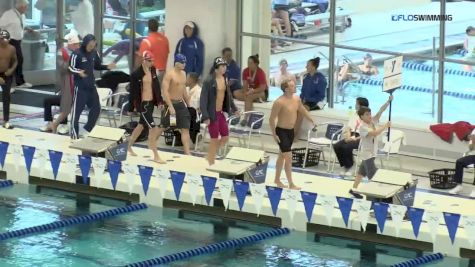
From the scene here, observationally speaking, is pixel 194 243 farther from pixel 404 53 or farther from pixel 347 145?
pixel 404 53

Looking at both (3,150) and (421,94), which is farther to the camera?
→ (421,94)

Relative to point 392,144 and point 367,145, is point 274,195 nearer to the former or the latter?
point 367,145

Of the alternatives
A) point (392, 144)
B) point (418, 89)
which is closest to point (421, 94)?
point (418, 89)

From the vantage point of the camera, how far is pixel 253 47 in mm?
19641

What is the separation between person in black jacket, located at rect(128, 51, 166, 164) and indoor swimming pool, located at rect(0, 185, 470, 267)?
1208 mm

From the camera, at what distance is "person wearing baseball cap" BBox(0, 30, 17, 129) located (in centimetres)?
1878

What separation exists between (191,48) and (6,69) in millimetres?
2489

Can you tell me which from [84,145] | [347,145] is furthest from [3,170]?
[347,145]

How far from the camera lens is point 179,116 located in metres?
16.9

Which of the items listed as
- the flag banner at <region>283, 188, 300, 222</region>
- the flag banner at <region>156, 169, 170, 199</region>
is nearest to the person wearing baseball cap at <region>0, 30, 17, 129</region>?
the flag banner at <region>156, 169, 170, 199</region>

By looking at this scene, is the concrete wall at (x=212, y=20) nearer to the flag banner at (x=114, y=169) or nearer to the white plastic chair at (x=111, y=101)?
the white plastic chair at (x=111, y=101)

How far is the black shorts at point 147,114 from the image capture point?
666 inches

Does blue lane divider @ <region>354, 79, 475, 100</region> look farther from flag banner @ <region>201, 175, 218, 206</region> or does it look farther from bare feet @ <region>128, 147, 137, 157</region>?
flag banner @ <region>201, 175, 218, 206</region>

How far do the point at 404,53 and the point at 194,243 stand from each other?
5.04 m
